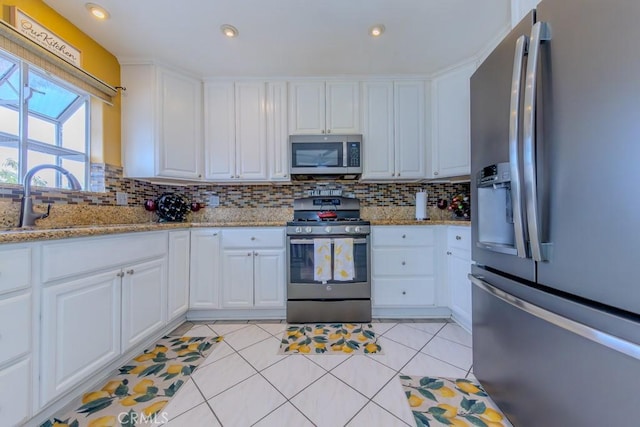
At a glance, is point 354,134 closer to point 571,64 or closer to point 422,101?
point 422,101

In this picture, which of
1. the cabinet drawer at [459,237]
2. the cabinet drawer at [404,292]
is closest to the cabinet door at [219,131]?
the cabinet drawer at [404,292]

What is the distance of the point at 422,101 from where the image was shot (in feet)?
7.82

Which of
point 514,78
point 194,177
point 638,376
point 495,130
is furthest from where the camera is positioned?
point 194,177

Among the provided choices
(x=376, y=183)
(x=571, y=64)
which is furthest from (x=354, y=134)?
(x=571, y=64)

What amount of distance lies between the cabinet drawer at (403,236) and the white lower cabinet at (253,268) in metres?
0.88

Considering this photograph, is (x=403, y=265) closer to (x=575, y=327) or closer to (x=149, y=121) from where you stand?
(x=575, y=327)

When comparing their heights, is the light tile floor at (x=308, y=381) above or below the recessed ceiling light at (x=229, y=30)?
below

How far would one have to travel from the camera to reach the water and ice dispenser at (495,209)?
101cm

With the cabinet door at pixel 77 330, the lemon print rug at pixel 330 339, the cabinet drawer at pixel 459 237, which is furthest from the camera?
the cabinet drawer at pixel 459 237

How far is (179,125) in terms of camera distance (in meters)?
2.25

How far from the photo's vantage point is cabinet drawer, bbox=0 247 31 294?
0.94 metres

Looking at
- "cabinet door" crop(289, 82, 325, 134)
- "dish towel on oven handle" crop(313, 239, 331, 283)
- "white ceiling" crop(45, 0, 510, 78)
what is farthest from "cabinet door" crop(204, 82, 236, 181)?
"dish towel on oven handle" crop(313, 239, 331, 283)

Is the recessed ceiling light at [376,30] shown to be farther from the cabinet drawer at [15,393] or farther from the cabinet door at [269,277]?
the cabinet drawer at [15,393]

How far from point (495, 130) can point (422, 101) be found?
59.4 inches
